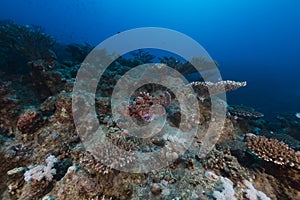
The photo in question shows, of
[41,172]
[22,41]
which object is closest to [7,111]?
[41,172]

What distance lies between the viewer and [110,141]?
3.24 meters

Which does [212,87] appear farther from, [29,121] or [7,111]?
[7,111]

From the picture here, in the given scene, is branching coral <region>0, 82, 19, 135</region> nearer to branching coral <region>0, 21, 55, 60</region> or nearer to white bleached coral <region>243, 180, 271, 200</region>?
branching coral <region>0, 21, 55, 60</region>

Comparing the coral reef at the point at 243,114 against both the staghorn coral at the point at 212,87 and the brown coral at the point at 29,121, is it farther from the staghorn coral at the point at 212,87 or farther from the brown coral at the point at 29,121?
the brown coral at the point at 29,121

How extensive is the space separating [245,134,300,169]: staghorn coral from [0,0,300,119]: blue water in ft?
41.4

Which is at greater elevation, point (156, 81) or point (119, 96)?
point (156, 81)

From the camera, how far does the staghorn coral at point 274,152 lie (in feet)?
10.3

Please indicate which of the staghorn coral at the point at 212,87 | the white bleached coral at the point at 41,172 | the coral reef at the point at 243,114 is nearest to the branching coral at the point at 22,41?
the white bleached coral at the point at 41,172

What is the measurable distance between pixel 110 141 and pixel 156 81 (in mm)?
2315

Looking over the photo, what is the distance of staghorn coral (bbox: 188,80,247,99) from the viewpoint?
165 inches

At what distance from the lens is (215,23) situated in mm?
127625

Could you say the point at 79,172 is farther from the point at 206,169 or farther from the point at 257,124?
the point at 257,124

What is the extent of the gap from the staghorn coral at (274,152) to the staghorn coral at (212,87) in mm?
1268

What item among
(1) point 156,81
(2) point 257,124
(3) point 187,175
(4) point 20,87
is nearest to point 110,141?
(3) point 187,175
